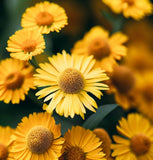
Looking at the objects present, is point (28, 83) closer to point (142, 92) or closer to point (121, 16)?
point (121, 16)

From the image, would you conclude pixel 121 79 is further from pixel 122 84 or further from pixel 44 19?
pixel 44 19

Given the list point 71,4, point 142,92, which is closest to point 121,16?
point 142,92

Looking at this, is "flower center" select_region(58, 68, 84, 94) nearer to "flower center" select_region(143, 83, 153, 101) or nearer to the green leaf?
the green leaf

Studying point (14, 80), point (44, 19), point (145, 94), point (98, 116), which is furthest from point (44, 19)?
point (145, 94)

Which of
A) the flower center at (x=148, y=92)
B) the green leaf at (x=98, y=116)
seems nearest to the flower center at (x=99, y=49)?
the green leaf at (x=98, y=116)

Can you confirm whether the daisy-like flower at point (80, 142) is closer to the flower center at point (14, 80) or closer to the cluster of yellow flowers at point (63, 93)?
the cluster of yellow flowers at point (63, 93)

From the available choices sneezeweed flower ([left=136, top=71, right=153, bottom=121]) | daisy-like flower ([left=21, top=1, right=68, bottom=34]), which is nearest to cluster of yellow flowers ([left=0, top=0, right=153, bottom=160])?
daisy-like flower ([left=21, top=1, right=68, bottom=34])
